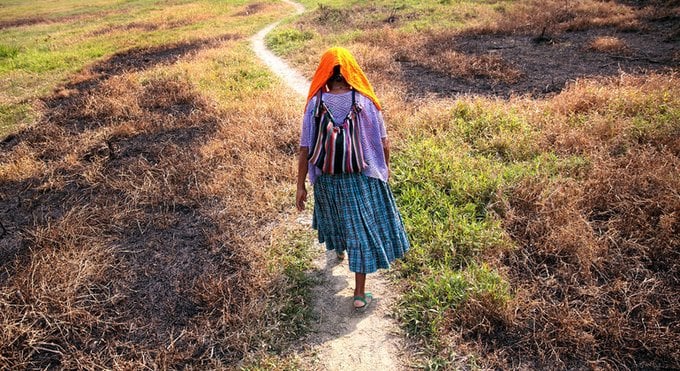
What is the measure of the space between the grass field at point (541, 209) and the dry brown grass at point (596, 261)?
0.05 feet

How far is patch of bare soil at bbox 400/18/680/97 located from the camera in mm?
8289

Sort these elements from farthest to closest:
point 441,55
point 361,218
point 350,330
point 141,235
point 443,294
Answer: point 441,55 < point 141,235 < point 443,294 < point 350,330 < point 361,218

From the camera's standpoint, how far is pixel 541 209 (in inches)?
170

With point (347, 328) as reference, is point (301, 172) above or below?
above

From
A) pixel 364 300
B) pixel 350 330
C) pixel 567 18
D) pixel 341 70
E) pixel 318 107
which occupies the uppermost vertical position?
pixel 567 18

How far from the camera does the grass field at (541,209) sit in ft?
10.3

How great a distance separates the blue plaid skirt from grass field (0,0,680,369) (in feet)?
1.94

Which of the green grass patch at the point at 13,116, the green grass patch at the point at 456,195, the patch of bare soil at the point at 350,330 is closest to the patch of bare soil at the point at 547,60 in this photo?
the green grass patch at the point at 456,195

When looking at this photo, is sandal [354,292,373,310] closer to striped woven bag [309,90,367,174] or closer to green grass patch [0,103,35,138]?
striped woven bag [309,90,367,174]

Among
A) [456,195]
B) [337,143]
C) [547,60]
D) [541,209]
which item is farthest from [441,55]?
[337,143]

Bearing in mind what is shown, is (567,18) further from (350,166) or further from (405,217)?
(350,166)

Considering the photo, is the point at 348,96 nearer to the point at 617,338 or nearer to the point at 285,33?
the point at 617,338

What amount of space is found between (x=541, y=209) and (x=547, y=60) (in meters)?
7.07

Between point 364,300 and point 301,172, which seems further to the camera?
point 364,300
